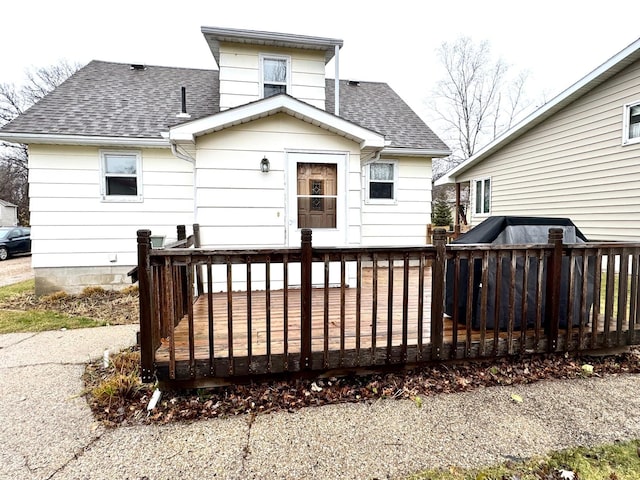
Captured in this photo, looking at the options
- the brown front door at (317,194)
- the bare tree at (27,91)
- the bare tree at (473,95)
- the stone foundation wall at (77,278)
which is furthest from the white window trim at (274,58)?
the bare tree at (27,91)

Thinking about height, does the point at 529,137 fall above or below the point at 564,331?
above

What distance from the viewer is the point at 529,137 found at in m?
10.5

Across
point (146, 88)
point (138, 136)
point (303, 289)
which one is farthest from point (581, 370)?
point (146, 88)

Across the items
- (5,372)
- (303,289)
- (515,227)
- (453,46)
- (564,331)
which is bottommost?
(5,372)

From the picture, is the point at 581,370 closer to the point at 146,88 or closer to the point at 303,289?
the point at 303,289

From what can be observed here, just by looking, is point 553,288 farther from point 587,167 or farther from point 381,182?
point 587,167

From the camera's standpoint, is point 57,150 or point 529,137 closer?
point 57,150

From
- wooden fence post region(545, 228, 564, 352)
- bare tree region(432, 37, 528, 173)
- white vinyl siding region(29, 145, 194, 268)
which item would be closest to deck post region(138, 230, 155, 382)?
wooden fence post region(545, 228, 564, 352)

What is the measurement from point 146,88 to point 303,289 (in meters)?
8.58

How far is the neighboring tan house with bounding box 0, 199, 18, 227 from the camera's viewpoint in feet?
85.6

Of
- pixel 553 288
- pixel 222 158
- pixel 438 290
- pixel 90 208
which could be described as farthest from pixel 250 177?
pixel 90 208

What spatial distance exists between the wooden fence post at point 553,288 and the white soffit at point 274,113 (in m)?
2.83

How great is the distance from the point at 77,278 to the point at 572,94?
1253cm

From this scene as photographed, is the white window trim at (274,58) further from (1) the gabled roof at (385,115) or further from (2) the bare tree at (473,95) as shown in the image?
(2) the bare tree at (473,95)
